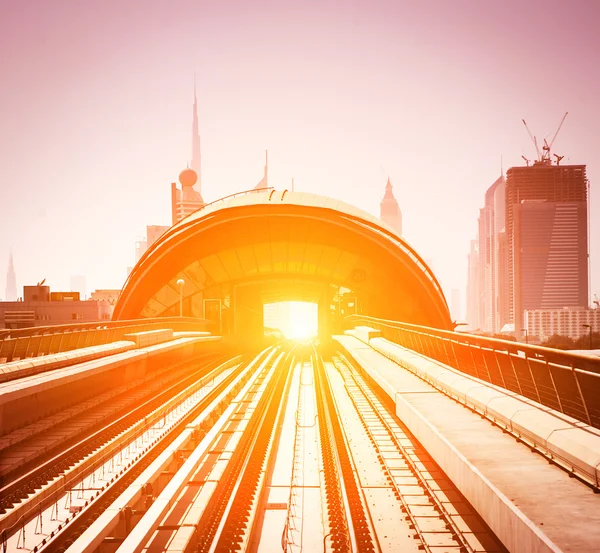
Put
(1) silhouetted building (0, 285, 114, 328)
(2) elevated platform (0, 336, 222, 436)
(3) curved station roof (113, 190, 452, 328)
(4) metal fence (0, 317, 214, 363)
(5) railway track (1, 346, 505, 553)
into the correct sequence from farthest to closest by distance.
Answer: (1) silhouetted building (0, 285, 114, 328)
(3) curved station roof (113, 190, 452, 328)
(4) metal fence (0, 317, 214, 363)
(2) elevated platform (0, 336, 222, 436)
(5) railway track (1, 346, 505, 553)

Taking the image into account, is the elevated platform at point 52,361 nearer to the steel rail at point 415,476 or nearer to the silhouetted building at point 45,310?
the steel rail at point 415,476

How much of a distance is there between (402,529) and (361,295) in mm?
45409

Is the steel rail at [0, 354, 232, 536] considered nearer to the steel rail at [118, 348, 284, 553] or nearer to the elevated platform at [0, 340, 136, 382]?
the steel rail at [118, 348, 284, 553]

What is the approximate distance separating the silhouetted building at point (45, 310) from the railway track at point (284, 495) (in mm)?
56165

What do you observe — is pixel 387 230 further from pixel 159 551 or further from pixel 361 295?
pixel 159 551

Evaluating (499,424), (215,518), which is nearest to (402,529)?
(499,424)

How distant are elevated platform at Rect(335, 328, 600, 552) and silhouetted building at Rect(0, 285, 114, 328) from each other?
205 feet

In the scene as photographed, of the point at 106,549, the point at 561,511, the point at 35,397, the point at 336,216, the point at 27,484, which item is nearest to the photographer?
the point at 561,511

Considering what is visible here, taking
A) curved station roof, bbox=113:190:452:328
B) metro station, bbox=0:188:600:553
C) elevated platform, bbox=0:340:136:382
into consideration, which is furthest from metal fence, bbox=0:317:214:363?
curved station roof, bbox=113:190:452:328

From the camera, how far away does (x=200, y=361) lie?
37.2 m

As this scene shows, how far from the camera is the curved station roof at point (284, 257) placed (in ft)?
155

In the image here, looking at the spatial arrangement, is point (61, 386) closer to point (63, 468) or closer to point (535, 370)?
point (63, 468)

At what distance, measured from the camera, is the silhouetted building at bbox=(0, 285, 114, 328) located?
6556 cm

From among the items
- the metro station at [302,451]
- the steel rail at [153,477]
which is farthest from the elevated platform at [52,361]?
the steel rail at [153,477]
